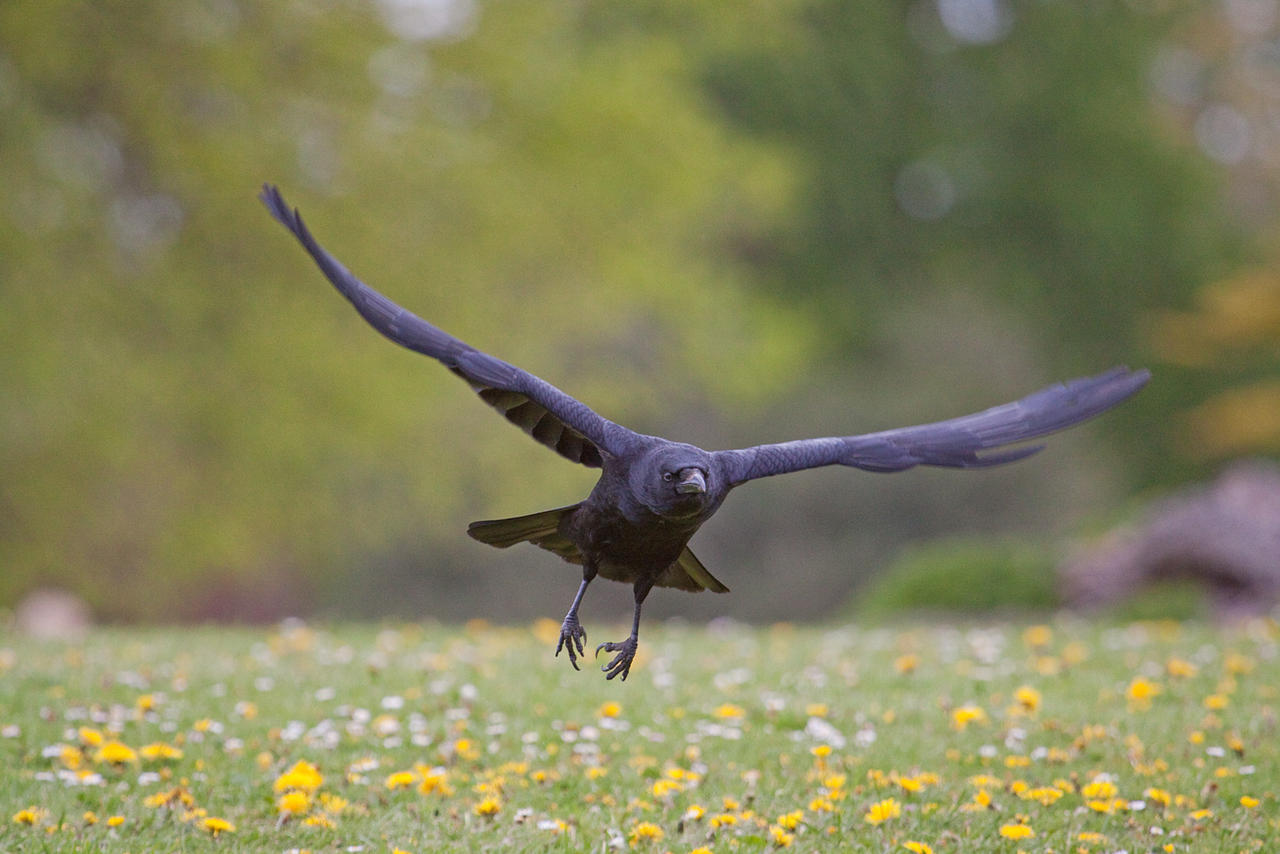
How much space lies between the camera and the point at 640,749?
4.40 m

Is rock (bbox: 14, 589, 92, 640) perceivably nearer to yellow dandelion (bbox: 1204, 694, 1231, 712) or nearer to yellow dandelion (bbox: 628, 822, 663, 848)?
yellow dandelion (bbox: 628, 822, 663, 848)

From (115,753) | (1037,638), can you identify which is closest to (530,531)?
(115,753)

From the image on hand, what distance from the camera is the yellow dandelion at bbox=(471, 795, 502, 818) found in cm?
355

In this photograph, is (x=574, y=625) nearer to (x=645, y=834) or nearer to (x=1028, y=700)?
(x=645, y=834)

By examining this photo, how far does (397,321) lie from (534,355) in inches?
330

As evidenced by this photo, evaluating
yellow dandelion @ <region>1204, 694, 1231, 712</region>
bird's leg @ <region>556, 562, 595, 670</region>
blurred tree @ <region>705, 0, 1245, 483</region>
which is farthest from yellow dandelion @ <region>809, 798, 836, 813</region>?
blurred tree @ <region>705, 0, 1245, 483</region>

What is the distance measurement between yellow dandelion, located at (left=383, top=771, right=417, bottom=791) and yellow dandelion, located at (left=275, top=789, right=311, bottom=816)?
246mm

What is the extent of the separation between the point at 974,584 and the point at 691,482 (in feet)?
28.0

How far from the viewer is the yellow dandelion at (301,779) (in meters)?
3.65

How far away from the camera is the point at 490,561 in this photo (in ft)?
51.6

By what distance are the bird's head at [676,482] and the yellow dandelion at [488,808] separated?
1.01 metres

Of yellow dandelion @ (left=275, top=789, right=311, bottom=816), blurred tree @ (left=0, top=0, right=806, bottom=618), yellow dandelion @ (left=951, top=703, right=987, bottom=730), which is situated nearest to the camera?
yellow dandelion @ (left=275, top=789, right=311, bottom=816)

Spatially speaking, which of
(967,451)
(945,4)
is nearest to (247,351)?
(967,451)

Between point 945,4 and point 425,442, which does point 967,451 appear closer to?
point 425,442
